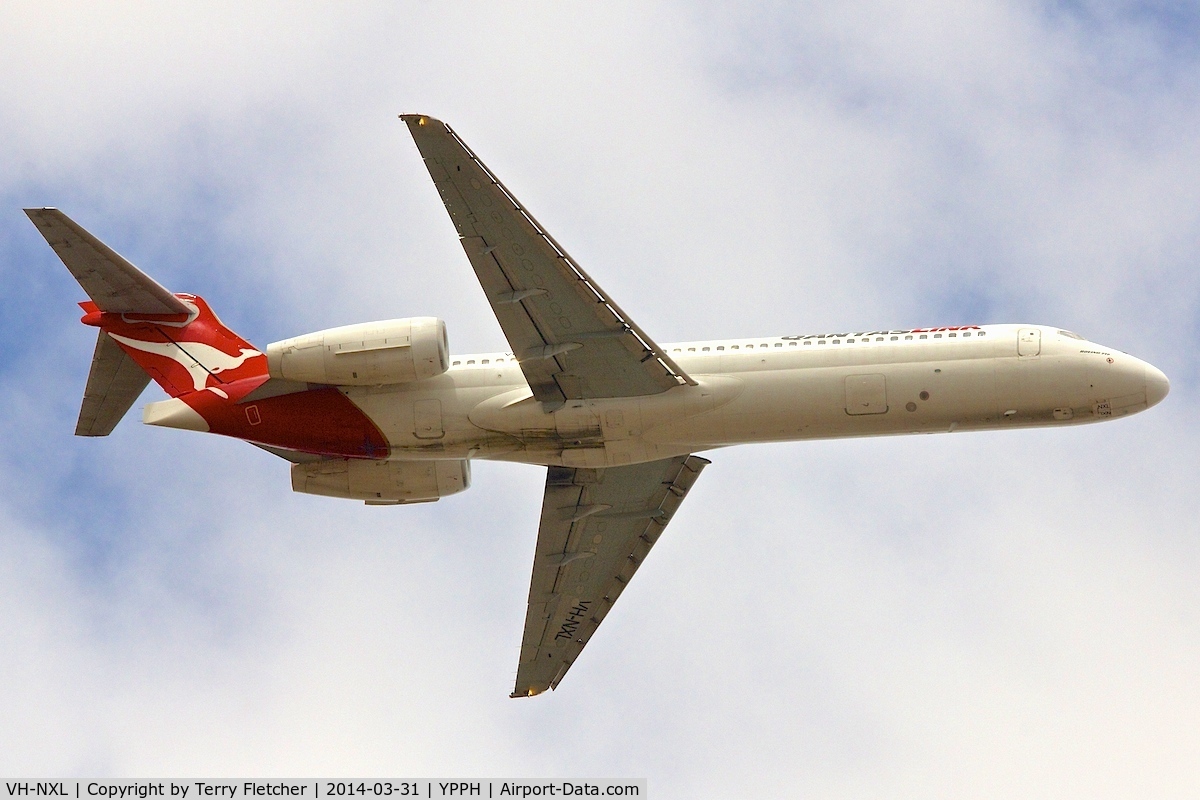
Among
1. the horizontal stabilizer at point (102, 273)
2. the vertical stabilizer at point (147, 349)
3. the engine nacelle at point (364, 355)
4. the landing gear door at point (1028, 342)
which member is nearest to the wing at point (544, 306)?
the engine nacelle at point (364, 355)

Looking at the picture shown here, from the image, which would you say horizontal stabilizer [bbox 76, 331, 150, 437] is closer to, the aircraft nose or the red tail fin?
the red tail fin

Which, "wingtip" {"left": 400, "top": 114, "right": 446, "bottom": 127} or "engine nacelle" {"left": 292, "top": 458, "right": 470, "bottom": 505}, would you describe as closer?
"wingtip" {"left": 400, "top": 114, "right": 446, "bottom": 127}

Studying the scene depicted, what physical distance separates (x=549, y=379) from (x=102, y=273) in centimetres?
1232

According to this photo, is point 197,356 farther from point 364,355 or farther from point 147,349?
point 364,355

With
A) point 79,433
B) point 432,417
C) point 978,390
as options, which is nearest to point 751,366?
point 978,390

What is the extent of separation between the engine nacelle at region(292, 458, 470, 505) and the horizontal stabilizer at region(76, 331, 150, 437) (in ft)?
16.2

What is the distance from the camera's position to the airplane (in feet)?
125

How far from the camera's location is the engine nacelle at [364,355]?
38219 mm

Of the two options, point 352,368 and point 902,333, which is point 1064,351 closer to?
point 902,333

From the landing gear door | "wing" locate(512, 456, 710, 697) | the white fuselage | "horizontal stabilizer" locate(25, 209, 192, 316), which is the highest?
"horizontal stabilizer" locate(25, 209, 192, 316)

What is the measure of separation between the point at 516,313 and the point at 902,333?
10.2m

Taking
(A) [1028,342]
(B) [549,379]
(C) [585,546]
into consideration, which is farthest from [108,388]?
(A) [1028,342]

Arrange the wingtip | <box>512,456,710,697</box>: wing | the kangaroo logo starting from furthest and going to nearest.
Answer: <box>512,456,710,697</box>: wing → the kangaroo logo → the wingtip

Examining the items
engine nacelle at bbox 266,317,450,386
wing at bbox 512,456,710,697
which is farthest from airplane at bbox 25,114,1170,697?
wing at bbox 512,456,710,697
